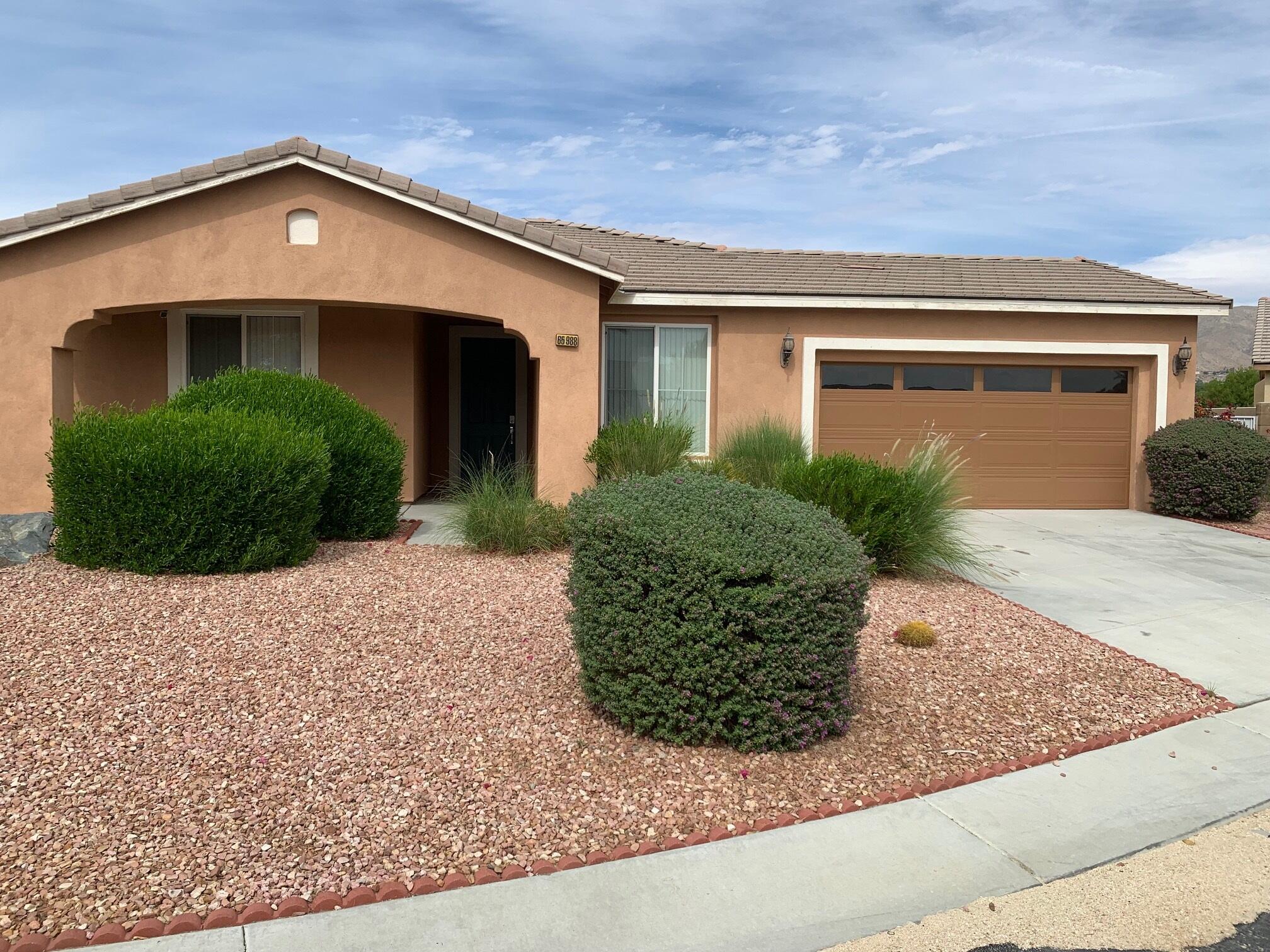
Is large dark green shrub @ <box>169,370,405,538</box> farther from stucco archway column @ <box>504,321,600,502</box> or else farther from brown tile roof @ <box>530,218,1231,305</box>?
brown tile roof @ <box>530,218,1231,305</box>

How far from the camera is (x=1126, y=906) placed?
11.9ft

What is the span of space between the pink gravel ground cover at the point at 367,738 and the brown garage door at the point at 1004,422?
21.2ft

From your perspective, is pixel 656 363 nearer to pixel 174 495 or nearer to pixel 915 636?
pixel 174 495

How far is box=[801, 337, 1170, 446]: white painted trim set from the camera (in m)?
13.4

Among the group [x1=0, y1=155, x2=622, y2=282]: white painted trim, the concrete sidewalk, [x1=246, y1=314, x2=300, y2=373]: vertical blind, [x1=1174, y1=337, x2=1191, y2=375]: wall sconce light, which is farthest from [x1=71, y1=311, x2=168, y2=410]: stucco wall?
[x1=1174, y1=337, x2=1191, y2=375]: wall sconce light

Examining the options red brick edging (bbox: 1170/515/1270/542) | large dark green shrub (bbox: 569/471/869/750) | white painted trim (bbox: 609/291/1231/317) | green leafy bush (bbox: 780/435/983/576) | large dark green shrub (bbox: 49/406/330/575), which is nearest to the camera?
large dark green shrub (bbox: 569/471/869/750)

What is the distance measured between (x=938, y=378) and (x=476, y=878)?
11.7m

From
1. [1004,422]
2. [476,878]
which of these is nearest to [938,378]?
[1004,422]

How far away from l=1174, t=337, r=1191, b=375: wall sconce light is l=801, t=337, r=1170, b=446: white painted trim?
130 mm

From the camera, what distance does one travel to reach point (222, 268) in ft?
35.4

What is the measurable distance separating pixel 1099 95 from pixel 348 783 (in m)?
15.2

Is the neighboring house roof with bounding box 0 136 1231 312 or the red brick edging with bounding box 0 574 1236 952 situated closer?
the red brick edging with bounding box 0 574 1236 952

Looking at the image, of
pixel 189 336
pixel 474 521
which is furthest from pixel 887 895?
pixel 189 336

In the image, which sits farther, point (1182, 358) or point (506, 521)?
point (1182, 358)
